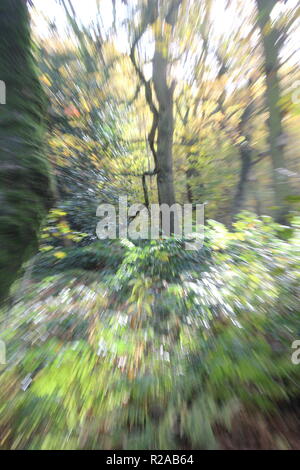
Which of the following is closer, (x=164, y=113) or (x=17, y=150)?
(x=17, y=150)

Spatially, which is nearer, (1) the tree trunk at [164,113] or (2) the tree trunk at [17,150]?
(2) the tree trunk at [17,150]

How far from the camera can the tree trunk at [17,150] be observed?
172 cm

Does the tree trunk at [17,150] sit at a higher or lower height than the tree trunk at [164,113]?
lower

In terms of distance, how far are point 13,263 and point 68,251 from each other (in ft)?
9.58

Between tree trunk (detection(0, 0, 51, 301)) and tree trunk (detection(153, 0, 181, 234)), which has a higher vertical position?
tree trunk (detection(153, 0, 181, 234))

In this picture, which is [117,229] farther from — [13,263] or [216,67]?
[216,67]

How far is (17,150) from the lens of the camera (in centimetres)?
186

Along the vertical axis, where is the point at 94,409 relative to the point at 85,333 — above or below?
below

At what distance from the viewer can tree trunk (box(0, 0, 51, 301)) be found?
172cm

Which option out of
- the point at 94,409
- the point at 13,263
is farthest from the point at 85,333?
the point at 13,263

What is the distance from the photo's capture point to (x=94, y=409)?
2080 mm

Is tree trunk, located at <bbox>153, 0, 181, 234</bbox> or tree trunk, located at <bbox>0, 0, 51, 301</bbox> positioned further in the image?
tree trunk, located at <bbox>153, 0, 181, 234</bbox>

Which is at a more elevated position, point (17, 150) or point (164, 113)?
point (164, 113)
